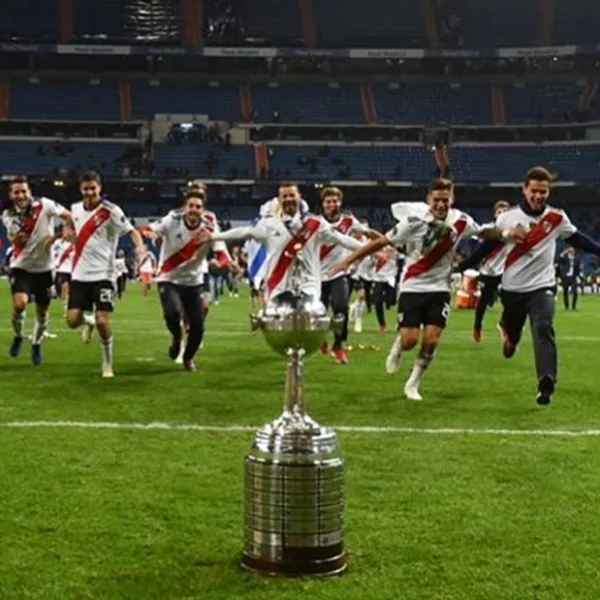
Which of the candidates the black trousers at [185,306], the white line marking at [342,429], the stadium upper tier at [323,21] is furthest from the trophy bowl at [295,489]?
the stadium upper tier at [323,21]

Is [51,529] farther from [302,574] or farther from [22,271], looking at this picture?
[22,271]

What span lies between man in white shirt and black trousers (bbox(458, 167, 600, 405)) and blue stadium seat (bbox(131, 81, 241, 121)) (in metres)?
51.0

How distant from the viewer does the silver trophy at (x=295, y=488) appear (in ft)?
14.5

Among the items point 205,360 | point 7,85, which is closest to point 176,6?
point 7,85

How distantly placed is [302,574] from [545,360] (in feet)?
16.7

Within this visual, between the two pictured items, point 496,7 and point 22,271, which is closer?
point 22,271

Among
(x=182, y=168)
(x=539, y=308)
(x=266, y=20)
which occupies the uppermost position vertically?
(x=266, y=20)

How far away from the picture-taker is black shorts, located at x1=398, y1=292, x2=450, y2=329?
32.6 feet

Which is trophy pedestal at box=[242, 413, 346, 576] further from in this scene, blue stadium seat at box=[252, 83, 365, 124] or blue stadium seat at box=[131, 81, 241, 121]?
blue stadium seat at box=[131, 81, 241, 121]

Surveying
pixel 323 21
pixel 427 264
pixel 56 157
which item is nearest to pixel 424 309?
pixel 427 264

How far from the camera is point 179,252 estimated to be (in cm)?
1177

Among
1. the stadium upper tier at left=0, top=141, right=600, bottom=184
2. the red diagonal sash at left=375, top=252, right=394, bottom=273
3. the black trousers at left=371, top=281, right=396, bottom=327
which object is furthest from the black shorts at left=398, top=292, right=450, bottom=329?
the stadium upper tier at left=0, top=141, right=600, bottom=184

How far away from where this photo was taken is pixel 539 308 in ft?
30.3

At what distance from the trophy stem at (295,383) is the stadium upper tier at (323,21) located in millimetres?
56945
